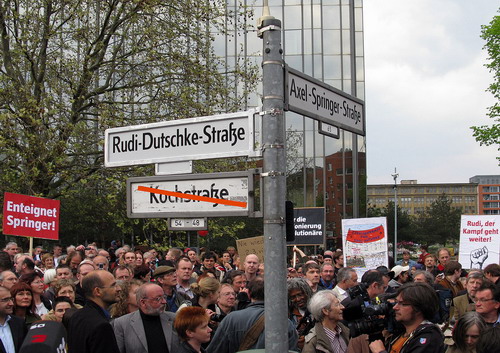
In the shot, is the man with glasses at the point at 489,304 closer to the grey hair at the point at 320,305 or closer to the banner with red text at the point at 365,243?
the grey hair at the point at 320,305

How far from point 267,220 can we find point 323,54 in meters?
37.0

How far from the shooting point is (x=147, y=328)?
5.48 m

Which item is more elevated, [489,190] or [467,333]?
[489,190]

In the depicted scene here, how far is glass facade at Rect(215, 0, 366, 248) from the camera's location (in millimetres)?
38906

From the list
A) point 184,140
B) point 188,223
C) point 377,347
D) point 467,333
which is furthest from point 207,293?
point 184,140

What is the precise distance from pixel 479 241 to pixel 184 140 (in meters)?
10.9

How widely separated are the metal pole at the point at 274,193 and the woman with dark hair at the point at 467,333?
2227 mm

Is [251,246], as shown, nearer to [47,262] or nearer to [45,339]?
[47,262]

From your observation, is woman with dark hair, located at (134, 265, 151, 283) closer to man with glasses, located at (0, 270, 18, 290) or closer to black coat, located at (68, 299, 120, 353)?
man with glasses, located at (0, 270, 18, 290)

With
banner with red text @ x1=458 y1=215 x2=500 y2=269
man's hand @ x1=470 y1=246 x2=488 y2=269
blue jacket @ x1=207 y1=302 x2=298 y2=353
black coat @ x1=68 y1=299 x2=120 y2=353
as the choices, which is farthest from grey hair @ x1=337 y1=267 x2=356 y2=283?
man's hand @ x1=470 y1=246 x2=488 y2=269

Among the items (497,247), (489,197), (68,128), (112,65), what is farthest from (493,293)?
(489,197)

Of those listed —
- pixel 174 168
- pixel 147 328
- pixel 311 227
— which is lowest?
pixel 147 328

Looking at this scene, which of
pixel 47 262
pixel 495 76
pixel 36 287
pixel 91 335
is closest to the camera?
pixel 91 335

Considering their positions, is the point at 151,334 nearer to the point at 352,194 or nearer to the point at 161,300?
the point at 161,300
